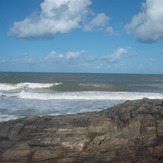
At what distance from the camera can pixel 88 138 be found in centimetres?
760

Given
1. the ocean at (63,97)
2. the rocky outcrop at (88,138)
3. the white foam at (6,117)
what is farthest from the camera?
the ocean at (63,97)

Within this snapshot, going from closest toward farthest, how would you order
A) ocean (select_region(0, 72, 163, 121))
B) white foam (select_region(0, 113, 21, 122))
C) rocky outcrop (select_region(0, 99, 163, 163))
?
rocky outcrop (select_region(0, 99, 163, 163)), white foam (select_region(0, 113, 21, 122)), ocean (select_region(0, 72, 163, 121))

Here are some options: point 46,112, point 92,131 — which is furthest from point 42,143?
point 46,112

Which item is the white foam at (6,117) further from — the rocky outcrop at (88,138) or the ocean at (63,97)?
the rocky outcrop at (88,138)

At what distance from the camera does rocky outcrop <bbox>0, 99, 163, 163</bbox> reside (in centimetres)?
662

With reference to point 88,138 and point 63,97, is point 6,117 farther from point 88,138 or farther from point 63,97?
point 63,97

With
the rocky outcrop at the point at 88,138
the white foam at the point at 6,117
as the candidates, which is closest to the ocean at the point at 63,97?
the white foam at the point at 6,117

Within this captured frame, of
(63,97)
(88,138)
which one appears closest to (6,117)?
(88,138)

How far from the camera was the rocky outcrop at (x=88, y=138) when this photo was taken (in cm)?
662

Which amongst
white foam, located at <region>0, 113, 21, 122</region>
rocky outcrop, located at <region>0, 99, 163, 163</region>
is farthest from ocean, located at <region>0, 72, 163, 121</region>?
rocky outcrop, located at <region>0, 99, 163, 163</region>

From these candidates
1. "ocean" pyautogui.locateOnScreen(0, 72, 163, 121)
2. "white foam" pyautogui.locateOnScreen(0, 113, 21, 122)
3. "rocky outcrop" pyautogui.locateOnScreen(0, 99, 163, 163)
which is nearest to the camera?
"rocky outcrop" pyautogui.locateOnScreen(0, 99, 163, 163)

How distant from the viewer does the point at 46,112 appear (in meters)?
16.3

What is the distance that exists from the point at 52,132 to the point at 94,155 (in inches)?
84.2

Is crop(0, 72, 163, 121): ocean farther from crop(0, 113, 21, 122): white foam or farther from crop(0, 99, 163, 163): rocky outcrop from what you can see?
crop(0, 99, 163, 163): rocky outcrop
